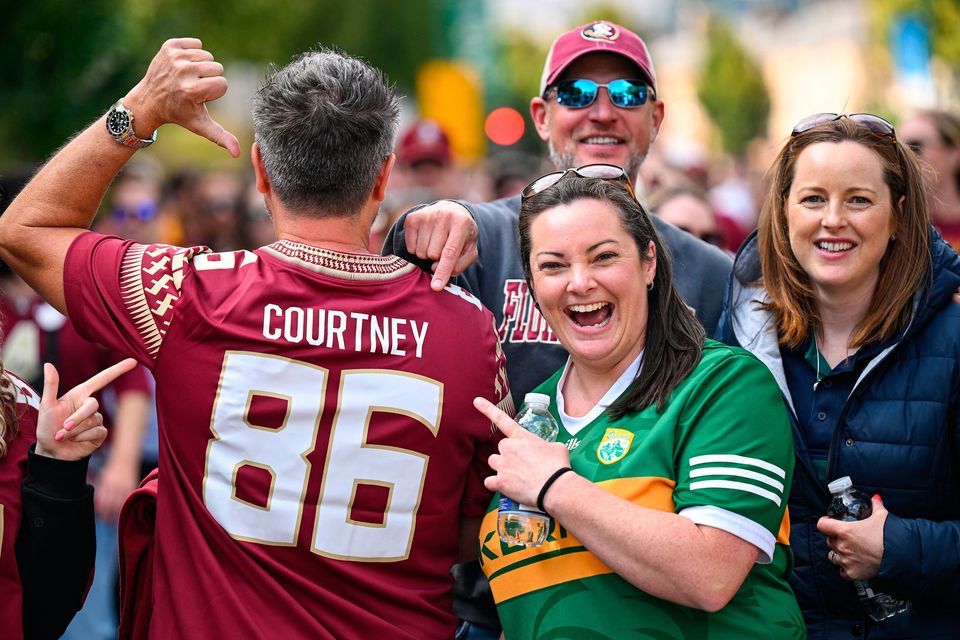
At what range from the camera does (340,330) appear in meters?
3.07

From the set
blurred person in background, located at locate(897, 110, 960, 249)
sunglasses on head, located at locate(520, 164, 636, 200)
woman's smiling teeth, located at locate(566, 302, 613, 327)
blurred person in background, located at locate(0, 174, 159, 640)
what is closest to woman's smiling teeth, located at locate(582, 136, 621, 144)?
sunglasses on head, located at locate(520, 164, 636, 200)

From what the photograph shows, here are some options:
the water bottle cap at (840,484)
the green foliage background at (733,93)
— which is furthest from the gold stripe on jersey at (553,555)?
the green foliage background at (733,93)

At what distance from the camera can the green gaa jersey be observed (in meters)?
2.86

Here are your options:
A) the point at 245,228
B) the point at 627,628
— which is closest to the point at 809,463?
the point at 627,628

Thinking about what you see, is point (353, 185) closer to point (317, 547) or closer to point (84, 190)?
point (84, 190)

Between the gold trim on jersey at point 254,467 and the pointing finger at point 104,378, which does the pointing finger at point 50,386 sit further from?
the gold trim on jersey at point 254,467

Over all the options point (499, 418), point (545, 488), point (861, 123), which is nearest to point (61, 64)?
point (861, 123)

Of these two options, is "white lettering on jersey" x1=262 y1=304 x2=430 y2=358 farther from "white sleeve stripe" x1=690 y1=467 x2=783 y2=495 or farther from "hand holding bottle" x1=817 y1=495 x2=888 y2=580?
"hand holding bottle" x1=817 y1=495 x2=888 y2=580

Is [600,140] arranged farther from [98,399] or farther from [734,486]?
[98,399]

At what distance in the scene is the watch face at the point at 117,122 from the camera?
3.14 metres

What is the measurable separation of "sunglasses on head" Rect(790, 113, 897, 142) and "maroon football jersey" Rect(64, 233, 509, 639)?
1.49m

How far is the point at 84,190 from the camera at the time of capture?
3.12m

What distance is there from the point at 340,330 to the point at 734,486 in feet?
3.58

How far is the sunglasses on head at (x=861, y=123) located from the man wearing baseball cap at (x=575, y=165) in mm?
601
